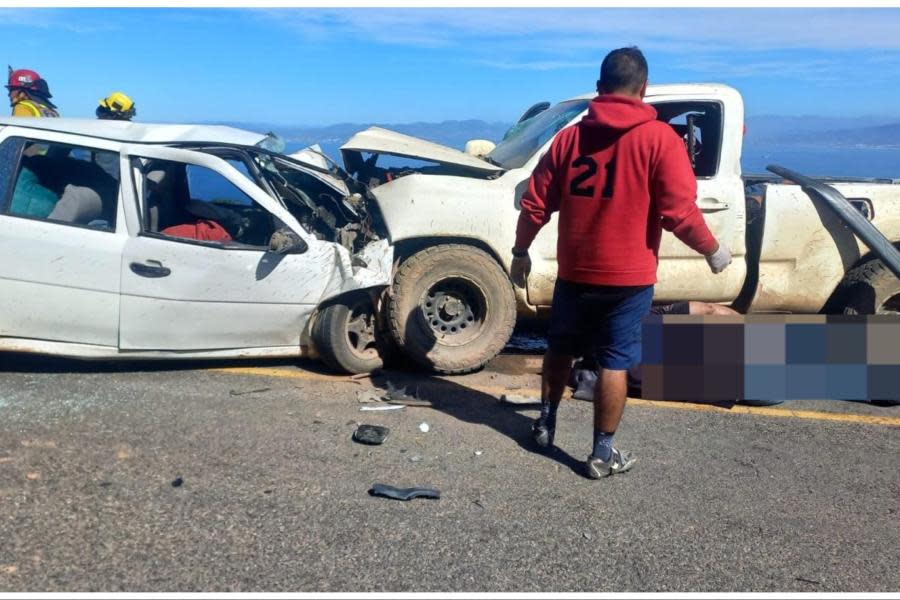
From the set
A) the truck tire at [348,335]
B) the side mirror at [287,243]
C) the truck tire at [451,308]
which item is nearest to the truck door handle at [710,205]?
the truck tire at [451,308]

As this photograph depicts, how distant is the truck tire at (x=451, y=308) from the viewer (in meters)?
5.27

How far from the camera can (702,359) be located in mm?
4898

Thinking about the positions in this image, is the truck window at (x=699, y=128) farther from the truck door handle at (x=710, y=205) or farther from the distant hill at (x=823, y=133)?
the distant hill at (x=823, y=133)

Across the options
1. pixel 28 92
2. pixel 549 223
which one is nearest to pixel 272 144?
pixel 549 223

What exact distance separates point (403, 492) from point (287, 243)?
78.3 inches

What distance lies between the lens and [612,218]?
3.68 metres

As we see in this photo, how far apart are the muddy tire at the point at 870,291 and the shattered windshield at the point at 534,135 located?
243 centimetres

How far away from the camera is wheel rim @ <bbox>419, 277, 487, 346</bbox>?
5.39 meters

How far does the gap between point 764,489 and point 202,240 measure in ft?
11.9

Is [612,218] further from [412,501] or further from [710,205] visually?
[710,205]

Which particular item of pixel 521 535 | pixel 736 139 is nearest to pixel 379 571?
pixel 521 535

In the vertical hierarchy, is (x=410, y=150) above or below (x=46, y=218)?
above

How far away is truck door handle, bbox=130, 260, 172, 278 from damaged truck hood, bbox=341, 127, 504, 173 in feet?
5.38

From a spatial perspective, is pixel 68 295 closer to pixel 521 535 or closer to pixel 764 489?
pixel 521 535
